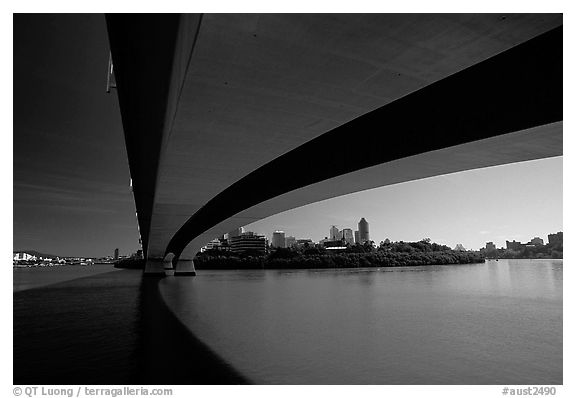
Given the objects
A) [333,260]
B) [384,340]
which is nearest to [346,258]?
[333,260]

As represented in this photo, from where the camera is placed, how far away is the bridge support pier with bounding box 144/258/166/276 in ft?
210

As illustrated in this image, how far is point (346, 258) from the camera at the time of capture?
336ft

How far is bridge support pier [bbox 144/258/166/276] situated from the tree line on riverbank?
146 ft

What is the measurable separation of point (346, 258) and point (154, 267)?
50782mm

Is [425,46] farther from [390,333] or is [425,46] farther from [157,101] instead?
[390,333]

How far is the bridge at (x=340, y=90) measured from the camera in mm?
6195

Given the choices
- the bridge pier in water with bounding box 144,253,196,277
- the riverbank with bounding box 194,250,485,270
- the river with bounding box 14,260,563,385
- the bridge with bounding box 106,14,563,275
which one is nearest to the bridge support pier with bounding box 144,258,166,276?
the bridge pier in water with bounding box 144,253,196,277

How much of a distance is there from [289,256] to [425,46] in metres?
103

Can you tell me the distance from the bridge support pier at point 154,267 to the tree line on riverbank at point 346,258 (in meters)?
44.4

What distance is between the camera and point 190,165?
1409cm

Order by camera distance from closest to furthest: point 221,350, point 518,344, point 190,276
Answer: point 221,350
point 518,344
point 190,276

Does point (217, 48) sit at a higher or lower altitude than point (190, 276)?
higher

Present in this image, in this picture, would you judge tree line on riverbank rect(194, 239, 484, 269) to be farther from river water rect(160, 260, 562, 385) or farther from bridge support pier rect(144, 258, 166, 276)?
river water rect(160, 260, 562, 385)
